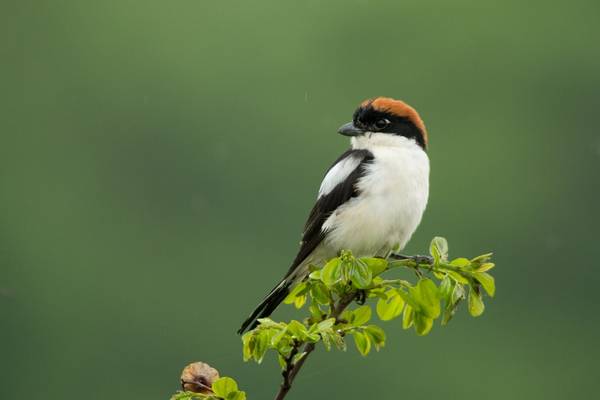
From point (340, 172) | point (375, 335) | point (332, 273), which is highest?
point (340, 172)

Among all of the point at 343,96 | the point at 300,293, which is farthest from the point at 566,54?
the point at 300,293

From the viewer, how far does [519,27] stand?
76.6 feet

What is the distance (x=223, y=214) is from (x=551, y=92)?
796 cm

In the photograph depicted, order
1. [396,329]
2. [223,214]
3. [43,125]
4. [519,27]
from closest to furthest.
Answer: [396,329] → [223,214] → [43,125] → [519,27]

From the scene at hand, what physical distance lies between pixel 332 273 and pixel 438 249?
276 mm

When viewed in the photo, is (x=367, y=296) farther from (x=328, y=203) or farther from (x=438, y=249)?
(x=328, y=203)

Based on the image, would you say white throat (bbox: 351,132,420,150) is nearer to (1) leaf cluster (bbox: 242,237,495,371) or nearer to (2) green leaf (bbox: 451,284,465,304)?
(1) leaf cluster (bbox: 242,237,495,371)

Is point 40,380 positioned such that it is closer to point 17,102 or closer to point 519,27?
point 17,102

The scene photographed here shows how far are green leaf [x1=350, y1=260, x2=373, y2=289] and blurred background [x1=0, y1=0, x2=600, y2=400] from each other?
10466 mm

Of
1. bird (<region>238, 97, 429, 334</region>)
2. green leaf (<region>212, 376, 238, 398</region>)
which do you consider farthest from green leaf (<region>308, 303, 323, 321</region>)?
bird (<region>238, 97, 429, 334</region>)

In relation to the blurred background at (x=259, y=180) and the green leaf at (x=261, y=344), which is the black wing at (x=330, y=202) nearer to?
the green leaf at (x=261, y=344)

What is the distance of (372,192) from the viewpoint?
3893mm

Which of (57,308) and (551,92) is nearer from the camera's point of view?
(57,308)

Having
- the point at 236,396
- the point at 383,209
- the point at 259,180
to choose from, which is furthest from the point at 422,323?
the point at 259,180
